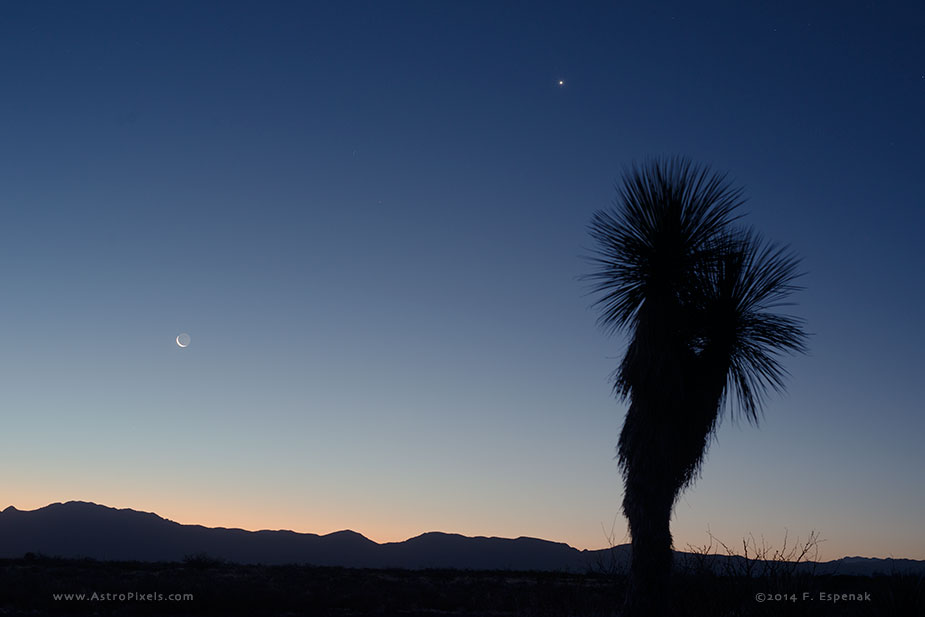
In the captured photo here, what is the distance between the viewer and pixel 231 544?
461ft

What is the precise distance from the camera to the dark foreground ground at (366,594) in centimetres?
934

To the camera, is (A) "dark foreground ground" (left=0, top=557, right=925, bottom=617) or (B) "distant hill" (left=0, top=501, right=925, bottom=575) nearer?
(A) "dark foreground ground" (left=0, top=557, right=925, bottom=617)

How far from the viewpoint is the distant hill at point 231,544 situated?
414 ft

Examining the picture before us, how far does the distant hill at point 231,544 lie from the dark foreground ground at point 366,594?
319 feet

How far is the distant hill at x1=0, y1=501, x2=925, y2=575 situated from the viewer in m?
126

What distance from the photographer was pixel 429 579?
31.8 metres

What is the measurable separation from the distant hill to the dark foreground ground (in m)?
97.3

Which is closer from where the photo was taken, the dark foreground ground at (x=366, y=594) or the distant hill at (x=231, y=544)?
the dark foreground ground at (x=366, y=594)

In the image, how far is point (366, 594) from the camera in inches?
936

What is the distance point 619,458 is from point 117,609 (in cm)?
1592

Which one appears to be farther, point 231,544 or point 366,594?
point 231,544

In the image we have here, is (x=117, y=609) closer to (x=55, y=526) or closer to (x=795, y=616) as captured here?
(x=795, y=616)

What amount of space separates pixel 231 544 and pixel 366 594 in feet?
429

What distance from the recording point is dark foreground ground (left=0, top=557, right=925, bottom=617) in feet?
30.7
